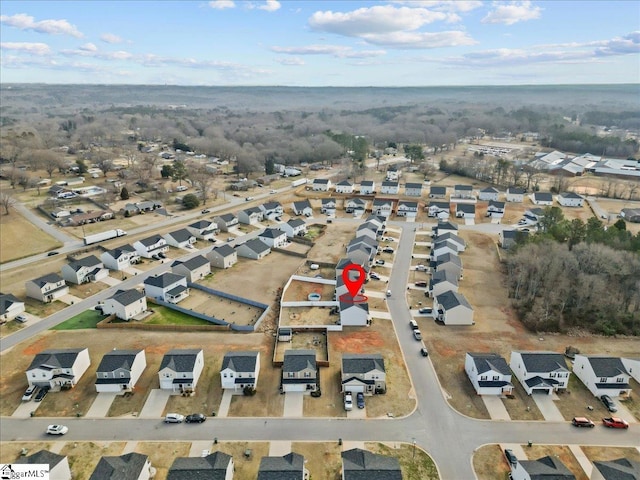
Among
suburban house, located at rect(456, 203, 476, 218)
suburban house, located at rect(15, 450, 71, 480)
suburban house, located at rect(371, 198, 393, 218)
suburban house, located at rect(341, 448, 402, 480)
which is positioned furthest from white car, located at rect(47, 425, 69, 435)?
suburban house, located at rect(456, 203, 476, 218)

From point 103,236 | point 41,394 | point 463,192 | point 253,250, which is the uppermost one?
point 463,192

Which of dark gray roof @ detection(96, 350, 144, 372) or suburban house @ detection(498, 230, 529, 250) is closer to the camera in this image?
dark gray roof @ detection(96, 350, 144, 372)

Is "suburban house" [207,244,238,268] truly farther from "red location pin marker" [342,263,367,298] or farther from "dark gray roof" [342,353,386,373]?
"dark gray roof" [342,353,386,373]

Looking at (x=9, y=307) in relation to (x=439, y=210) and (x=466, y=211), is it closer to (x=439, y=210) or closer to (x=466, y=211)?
(x=439, y=210)

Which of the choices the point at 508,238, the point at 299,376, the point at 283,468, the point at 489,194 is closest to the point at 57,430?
the point at 283,468

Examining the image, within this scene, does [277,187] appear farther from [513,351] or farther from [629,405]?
[629,405]

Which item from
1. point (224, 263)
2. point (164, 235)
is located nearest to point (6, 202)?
point (164, 235)

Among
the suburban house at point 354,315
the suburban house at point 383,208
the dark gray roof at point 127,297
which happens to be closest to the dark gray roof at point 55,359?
the dark gray roof at point 127,297
